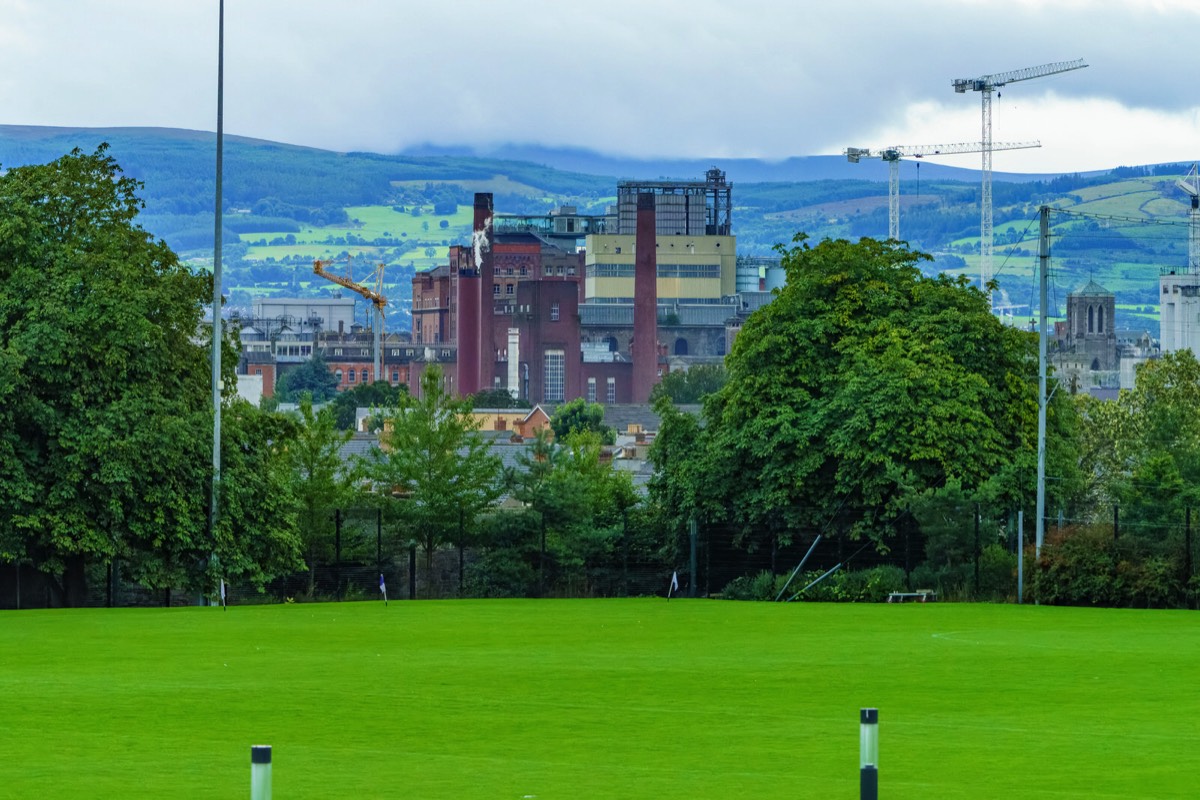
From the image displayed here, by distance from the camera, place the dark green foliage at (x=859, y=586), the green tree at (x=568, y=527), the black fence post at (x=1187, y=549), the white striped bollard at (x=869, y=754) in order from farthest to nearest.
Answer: the green tree at (x=568, y=527)
the dark green foliage at (x=859, y=586)
the black fence post at (x=1187, y=549)
the white striped bollard at (x=869, y=754)

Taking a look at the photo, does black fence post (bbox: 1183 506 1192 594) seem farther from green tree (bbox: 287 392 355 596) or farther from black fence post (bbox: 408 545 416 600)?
green tree (bbox: 287 392 355 596)

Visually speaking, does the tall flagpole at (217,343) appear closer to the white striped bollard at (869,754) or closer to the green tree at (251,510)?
the green tree at (251,510)

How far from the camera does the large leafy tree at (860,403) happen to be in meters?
51.2

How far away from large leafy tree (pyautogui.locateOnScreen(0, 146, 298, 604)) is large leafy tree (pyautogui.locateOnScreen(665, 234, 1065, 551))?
14377mm

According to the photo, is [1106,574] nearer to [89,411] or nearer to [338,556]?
Result: [338,556]

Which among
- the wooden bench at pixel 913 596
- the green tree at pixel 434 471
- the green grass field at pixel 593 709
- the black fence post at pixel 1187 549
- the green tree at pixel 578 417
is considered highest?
the green tree at pixel 578 417

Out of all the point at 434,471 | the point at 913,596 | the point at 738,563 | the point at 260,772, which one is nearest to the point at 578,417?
the point at 434,471

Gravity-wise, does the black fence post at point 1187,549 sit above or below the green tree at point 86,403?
below

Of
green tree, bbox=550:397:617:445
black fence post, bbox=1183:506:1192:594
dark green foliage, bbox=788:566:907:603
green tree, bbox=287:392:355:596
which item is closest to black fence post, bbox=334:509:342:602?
green tree, bbox=287:392:355:596

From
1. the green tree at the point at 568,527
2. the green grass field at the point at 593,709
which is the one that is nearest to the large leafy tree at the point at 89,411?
the green grass field at the point at 593,709

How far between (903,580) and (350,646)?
20.8 metres

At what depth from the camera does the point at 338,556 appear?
51.4m

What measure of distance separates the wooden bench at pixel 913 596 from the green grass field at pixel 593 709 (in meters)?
10.2

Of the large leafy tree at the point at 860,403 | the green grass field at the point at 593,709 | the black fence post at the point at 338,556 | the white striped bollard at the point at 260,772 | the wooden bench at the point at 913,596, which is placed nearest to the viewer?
the white striped bollard at the point at 260,772
